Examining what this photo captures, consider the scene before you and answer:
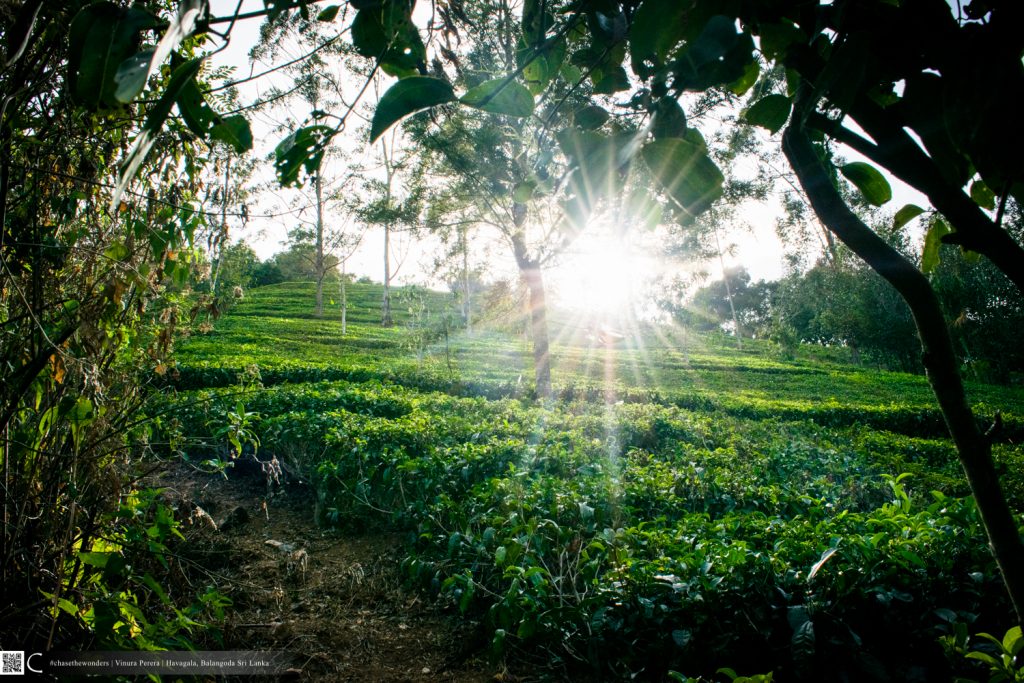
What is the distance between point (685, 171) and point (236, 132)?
391 mm

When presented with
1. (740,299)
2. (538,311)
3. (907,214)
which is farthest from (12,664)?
(740,299)

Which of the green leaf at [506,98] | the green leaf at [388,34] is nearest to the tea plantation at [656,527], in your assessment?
the green leaf at [506,98]

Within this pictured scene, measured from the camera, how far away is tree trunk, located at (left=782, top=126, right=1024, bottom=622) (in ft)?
1.91

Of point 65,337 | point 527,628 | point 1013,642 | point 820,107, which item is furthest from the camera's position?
point 527,628

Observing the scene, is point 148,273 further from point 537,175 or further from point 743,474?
point 743,474

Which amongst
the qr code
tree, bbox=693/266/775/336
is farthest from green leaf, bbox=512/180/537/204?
tree, bbox=693/266/775/336

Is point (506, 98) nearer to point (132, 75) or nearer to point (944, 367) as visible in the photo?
point (132, 75)

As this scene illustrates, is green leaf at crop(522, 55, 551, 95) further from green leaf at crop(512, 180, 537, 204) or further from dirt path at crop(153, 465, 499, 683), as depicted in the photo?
dirt path at crop(153, 465, 499, 683)

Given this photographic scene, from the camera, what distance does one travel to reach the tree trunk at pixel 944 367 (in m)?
0.58

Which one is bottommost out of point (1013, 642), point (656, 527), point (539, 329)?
point (656, 527)

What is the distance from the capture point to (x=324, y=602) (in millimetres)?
3059

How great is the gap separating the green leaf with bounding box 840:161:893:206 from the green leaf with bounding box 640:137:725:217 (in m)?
0.37

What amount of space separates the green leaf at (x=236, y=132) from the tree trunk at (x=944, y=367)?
57 centimetres

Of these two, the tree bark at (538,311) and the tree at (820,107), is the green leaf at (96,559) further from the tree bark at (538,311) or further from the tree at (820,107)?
the tree bark at (538,311)
